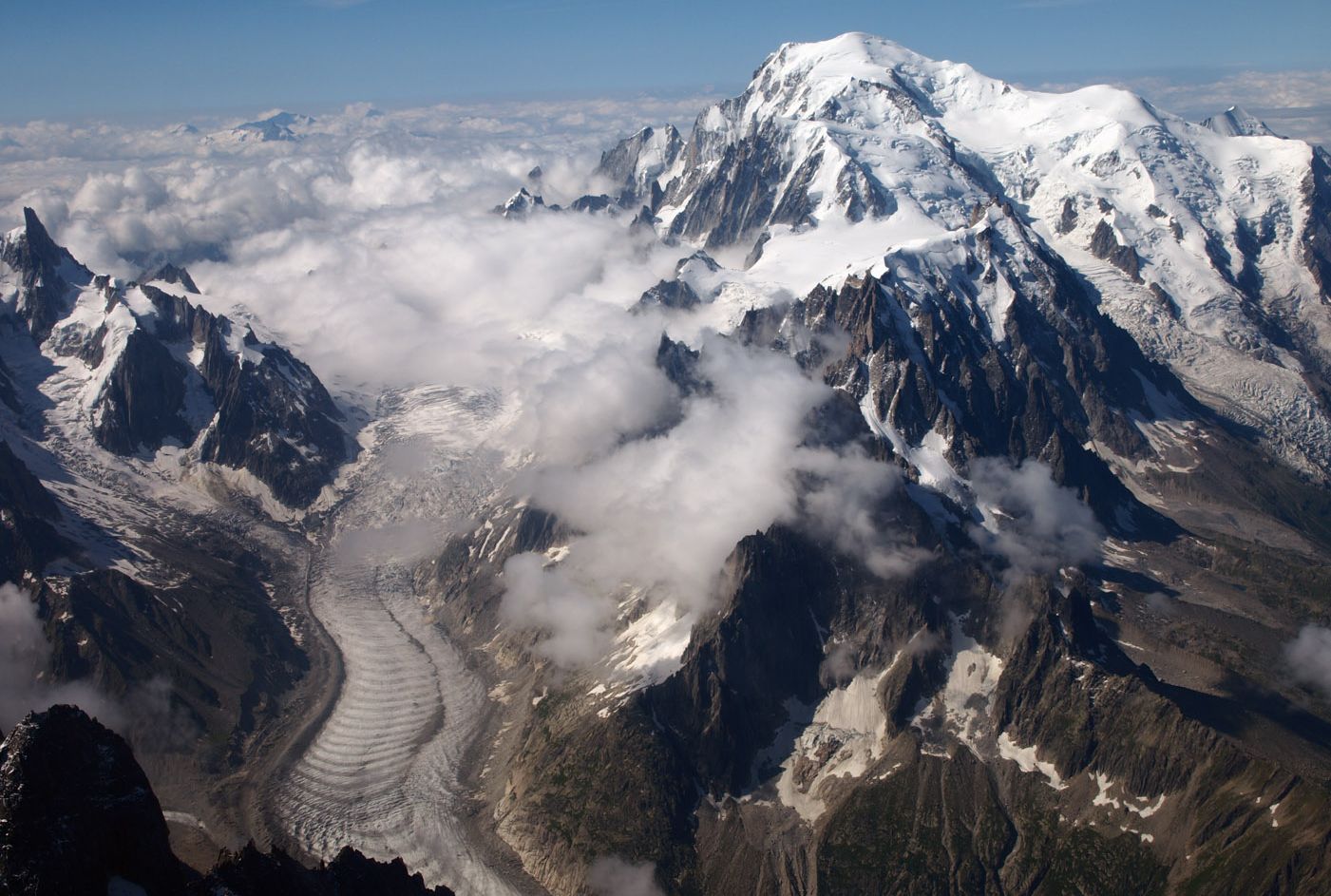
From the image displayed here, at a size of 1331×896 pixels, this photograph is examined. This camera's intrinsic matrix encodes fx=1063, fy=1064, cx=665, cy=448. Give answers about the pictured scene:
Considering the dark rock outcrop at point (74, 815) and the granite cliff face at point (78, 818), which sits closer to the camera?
the dark rock outcrop at point (74, 815)

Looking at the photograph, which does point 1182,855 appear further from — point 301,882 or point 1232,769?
point 301,882

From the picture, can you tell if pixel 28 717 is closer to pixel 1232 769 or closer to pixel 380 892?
pixel 380 892

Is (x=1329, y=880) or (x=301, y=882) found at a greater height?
(x=301, y=882)

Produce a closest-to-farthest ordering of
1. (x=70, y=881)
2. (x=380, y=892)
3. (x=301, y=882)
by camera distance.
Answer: (x=70, y=881) → (x=301, y=882) → (x=380, y=892)

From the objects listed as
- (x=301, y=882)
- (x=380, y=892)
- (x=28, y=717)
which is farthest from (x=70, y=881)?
(x=380, y=892)

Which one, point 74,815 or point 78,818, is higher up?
point 74,815

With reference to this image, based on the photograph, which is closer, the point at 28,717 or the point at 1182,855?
the point at 28,717

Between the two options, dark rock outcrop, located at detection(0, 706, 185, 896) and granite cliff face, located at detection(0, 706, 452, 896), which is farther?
granite cliff face, located at detection(0, 706, 452, 896)

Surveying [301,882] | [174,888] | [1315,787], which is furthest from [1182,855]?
[174,888]

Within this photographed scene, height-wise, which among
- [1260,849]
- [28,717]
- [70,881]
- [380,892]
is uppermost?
[28,717]

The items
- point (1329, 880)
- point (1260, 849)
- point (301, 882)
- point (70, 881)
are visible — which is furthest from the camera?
point (1260, 849)
